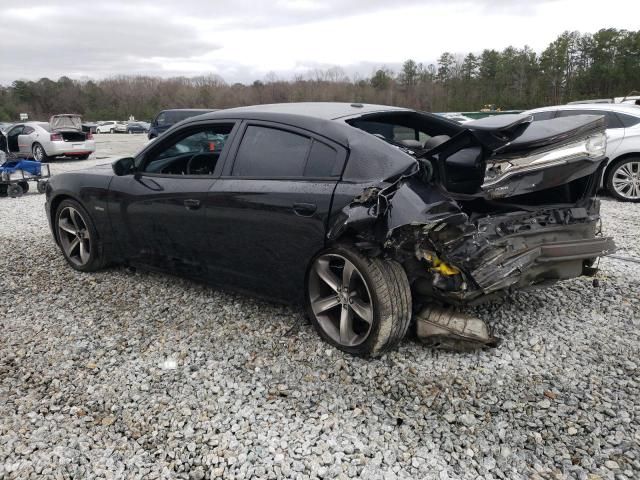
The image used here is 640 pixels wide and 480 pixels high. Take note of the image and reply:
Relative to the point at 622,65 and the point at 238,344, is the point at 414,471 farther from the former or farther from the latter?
the point at 622,65

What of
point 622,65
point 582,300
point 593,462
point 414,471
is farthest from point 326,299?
point 622,65

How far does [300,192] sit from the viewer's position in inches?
123

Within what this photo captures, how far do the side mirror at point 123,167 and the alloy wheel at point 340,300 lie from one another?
2.00 m

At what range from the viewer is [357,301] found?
3119 mm

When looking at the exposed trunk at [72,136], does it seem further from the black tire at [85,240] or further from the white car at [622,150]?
the white car at [622,150]

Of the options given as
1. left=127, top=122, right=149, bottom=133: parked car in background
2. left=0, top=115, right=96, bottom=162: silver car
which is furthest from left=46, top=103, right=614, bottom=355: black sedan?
left=127, top=122, right=149, bottom=133: parked car in background

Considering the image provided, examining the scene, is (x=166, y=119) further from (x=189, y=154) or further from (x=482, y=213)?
(x=482, y=213)

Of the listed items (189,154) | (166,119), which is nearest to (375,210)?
(189,154)

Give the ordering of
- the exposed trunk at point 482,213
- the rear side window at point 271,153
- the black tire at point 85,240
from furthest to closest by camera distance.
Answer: the black tire at point 85,240 < the rear side window at point 271,153 < the exposed trunk at point 482,213

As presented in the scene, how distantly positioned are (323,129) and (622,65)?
70463 mm

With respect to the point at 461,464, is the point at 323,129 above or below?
above

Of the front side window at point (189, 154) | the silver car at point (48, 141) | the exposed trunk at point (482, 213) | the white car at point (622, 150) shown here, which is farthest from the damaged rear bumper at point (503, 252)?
the silver car at point (48, 141)

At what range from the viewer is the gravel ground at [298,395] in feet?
7.58

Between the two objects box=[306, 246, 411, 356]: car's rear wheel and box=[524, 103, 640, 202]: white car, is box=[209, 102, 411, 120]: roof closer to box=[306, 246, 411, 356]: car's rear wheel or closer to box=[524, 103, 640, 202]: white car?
box=[306, 246, 411, 356]: car's rear wheel
